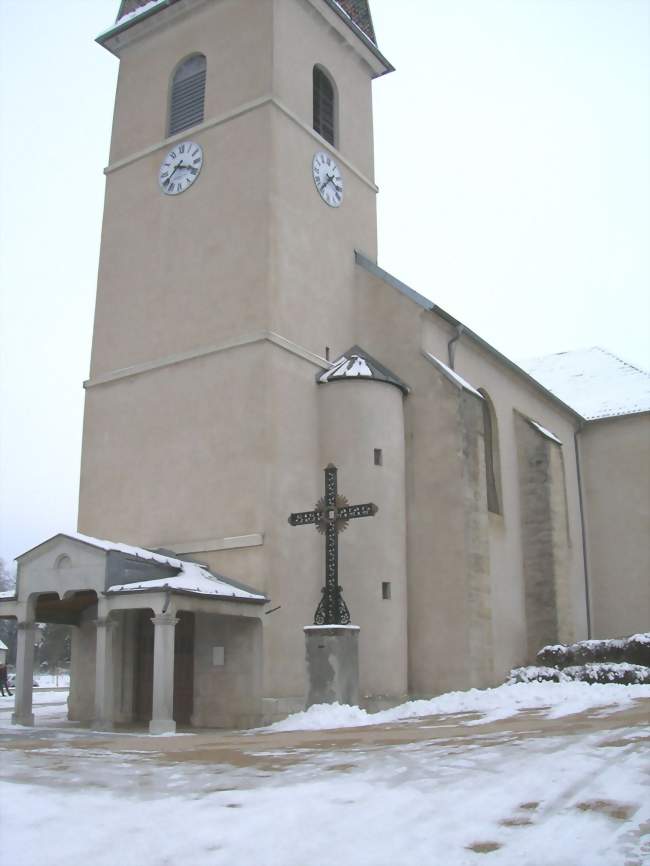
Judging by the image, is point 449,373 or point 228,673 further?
point 449,373

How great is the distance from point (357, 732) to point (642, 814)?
7.00 meters

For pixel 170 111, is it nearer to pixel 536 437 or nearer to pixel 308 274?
pixel 308 274

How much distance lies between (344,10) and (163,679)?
62.1 ft

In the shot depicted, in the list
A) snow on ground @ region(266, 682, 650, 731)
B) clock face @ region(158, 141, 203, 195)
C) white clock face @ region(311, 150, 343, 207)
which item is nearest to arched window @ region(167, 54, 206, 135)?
clock face @ region(158, 141, 203, 195)

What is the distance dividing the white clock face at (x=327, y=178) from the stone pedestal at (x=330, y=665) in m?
11.8

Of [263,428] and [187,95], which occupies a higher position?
[187,95]

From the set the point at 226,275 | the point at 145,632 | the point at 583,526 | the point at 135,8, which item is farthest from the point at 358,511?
the point at 135,8

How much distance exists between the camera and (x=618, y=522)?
3055cm

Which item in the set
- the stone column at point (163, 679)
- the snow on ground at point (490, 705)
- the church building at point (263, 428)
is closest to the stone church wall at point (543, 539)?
the church building at point (263, 428)

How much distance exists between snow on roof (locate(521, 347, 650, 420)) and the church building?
7103 mm

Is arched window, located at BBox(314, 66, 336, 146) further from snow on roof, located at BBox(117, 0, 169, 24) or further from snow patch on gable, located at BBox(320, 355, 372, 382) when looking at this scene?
snow patch on gable, located at BBox(320, 355, 372, 382)

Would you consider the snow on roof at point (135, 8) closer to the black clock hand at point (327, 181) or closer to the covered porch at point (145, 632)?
the black clock hand at point (327, 181)

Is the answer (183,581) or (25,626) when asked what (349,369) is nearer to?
(183,581)

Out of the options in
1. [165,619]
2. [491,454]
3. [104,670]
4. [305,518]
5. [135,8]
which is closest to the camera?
[165,619]
